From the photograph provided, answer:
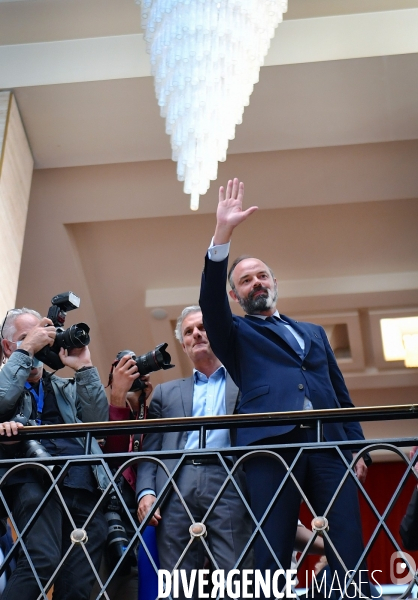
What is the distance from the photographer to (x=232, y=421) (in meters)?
2.97

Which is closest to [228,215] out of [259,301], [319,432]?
[259,301]

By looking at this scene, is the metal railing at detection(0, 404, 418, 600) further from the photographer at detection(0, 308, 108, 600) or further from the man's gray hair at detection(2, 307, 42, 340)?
the man's gray hair at detection(2, 307, 42, 340)

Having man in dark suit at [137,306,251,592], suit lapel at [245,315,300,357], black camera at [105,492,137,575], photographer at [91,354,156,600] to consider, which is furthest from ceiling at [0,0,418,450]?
black camera at [105,492,137,575]

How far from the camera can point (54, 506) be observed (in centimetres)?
320

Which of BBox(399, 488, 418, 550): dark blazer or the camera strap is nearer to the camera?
BBox(399, 488, 418, 550): dark blazer

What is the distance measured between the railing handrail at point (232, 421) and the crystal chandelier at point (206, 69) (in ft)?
4.66

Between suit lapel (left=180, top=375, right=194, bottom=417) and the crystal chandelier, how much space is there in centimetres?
92

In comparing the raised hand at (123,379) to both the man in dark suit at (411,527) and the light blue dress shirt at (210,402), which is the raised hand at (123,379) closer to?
the light blue dress shirt at (210,402)

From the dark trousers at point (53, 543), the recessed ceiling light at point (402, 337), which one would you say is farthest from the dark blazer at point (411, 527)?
the recessed ceiling light at point (402, 337)

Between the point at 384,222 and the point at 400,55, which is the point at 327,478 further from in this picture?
the point at 384,222

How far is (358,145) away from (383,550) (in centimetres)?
446

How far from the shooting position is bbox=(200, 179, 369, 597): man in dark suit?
2980mm

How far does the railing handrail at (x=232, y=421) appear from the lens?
2889 mm

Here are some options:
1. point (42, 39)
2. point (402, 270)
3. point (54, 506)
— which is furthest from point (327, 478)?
point (402, 270)
